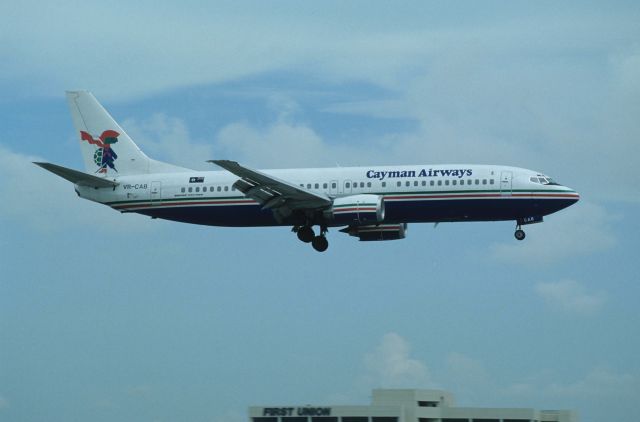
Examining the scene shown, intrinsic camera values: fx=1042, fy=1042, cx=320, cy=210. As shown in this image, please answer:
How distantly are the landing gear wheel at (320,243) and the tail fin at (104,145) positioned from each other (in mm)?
10172

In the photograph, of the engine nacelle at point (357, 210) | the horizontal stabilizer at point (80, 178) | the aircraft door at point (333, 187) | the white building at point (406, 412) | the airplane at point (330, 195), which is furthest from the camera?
the white building at point (406, 412)

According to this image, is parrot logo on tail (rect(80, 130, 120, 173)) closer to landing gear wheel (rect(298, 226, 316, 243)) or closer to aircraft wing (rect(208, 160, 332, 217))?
aircraft wing (rect(208, 160, 332, 217))

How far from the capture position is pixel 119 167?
228ft

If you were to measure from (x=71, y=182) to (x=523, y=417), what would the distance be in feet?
123

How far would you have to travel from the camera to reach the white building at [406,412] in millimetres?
78875

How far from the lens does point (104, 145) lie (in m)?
70.6

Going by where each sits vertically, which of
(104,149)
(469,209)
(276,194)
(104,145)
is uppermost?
(104,145)

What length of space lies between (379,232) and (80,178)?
1935 centimetres

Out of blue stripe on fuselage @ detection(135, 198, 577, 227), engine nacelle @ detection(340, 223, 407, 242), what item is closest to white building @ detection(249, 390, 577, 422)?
engine nacelle @ detection(340, 223, 407, 242)

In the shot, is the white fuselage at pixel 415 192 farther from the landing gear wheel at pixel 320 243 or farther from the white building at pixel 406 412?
the white building at pixel 406 412

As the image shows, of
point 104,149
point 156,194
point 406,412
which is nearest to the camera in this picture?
point 156,194

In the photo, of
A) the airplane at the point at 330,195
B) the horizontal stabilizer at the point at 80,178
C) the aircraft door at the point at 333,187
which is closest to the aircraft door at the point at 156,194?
the airplane at the point at 330,195

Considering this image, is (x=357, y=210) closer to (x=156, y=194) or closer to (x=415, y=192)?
(x=415, y=192)

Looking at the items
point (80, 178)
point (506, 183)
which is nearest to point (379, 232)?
point (506, 183)
